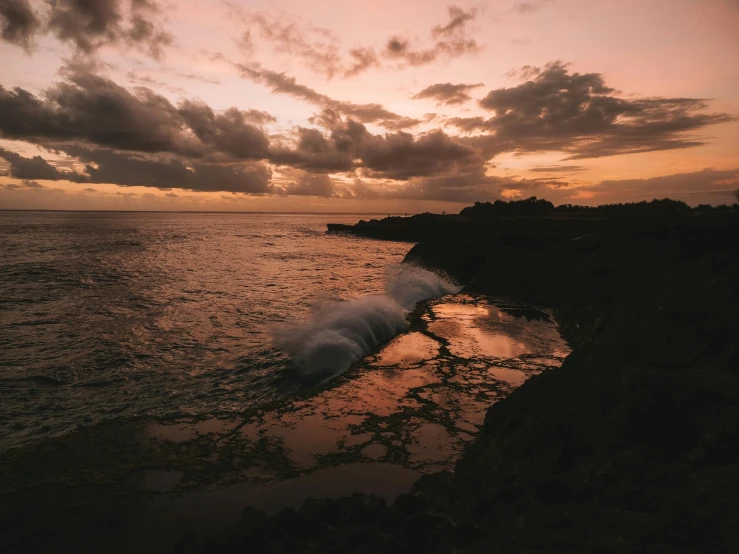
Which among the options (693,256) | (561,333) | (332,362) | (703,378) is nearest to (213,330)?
(332,362)

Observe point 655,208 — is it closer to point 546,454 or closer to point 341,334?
point 341,334

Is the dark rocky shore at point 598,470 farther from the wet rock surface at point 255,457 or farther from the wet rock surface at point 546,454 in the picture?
the wet rock surface at point 255,457

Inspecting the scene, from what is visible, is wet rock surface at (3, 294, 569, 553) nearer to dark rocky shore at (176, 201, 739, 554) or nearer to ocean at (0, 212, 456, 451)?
dark rocky shore at (176, 201, 739, 554)

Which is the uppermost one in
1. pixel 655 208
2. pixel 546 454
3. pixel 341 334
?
pixel 655 208

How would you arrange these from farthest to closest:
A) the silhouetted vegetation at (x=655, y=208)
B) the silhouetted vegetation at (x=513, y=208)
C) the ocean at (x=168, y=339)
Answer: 1. the silhouetted vegetation at (x=513, y=208)
2. the silhouetted vegetation at (x=655, y=208)
3. the ocean at (x=168, y=339)

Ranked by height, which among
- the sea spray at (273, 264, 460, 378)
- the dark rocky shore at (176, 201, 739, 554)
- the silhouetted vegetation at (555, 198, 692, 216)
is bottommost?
the sea spray at (273, 264, 460, 378)

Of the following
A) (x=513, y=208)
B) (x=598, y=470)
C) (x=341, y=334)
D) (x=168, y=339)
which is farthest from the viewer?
(x=513, y=208)

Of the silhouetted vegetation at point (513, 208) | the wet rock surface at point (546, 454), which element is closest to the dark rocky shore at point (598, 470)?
the wet rock surface at point (546, 454)

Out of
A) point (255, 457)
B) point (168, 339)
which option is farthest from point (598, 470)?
point (168, 339)

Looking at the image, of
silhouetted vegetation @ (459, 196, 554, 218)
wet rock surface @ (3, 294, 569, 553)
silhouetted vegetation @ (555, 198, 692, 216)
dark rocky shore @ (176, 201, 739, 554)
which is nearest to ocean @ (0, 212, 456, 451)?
wet rock surface @ (3, 294, 569, 553)

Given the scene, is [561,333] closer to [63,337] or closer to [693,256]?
[693,256]

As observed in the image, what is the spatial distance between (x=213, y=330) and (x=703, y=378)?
14565 millimetres

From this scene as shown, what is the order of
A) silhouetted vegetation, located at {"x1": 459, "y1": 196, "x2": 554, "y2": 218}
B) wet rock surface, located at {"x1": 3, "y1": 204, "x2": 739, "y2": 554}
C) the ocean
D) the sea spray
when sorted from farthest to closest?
silhouetted vegetation, located at {"x1": 459, "y1": 196, "x2": 554, "y2": 218} < the sea spray < the ocean < wet rock surface, located at {"x1": 3, "y1": 204, "x2": 739, "y2": 554}

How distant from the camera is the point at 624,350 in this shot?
632 centimetres
